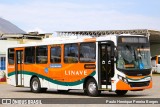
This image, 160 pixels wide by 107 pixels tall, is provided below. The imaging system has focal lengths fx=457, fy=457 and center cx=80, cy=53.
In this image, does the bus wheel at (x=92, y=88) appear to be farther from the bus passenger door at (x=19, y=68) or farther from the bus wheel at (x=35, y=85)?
the bus passenger door at (x=19, y=68)

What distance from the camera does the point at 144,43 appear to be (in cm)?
2042

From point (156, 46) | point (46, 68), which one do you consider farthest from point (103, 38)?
point (156, 46)

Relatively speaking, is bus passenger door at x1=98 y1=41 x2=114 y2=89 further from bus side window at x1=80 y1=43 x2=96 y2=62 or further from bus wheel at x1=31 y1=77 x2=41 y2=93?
bus wheel at x1=31 y1=77 x2=41 y2=93

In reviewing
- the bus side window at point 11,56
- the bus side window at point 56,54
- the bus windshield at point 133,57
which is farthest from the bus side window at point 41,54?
the bus windshield at point 133,57

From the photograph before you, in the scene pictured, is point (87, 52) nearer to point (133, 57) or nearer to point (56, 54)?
point (133, 57)

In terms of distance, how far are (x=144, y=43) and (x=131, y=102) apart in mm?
4183

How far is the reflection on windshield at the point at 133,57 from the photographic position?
1942cm

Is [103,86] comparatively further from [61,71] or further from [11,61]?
[11,61]

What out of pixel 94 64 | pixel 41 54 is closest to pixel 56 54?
pixel 41 54

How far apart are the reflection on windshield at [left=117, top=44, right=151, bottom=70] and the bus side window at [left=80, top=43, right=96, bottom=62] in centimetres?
141

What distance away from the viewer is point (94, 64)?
66.4 ft

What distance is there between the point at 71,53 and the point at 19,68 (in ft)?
17.9

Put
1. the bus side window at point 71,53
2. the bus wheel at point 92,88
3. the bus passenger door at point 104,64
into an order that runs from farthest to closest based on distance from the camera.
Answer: the bus side window at point 71,53
the bus wheel at point 92,88
the bus passenger door at point 104,64

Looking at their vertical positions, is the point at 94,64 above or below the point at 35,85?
above
